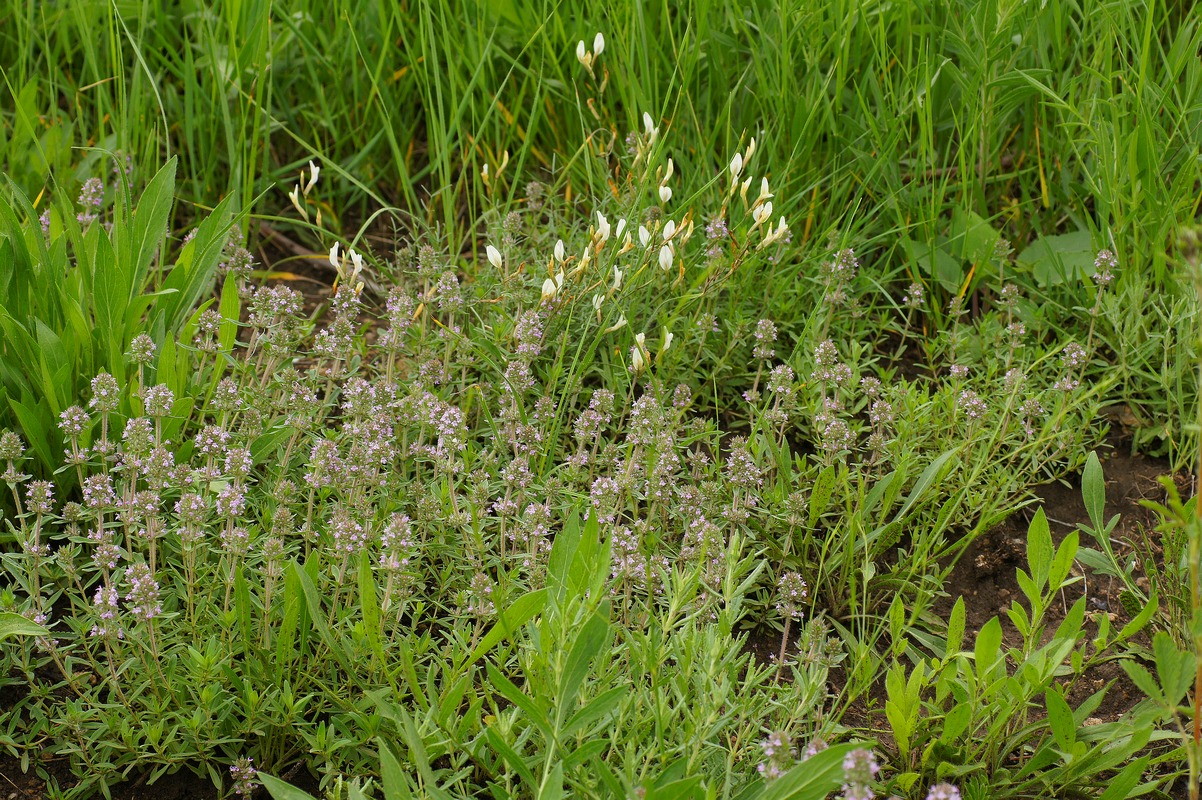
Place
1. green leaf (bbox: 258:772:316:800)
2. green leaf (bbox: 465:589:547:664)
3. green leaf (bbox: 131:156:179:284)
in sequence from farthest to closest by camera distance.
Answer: green leaf (bbox: 131:156:179:284) → green leaf (bbox: 465:589:547:664) → green leaf (bbox: 258:772:316:800)

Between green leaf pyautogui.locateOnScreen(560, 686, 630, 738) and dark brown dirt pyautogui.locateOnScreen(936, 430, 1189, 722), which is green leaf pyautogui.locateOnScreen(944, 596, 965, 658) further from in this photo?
green leaf pyautogui.locateOnScreen(560, 686, 630, 738)

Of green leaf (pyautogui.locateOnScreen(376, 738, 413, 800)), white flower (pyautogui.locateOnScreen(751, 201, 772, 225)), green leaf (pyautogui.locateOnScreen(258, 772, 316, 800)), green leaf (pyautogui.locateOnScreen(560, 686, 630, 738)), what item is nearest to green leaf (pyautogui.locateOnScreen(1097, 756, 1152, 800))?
green leaf (pyautogui.locateOnScreen(560, 686, 630, 738))

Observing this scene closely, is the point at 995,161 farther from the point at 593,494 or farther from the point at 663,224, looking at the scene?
the point at 593,494

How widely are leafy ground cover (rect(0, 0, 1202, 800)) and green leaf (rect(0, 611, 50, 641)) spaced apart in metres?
0.10

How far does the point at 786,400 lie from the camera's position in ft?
10.3

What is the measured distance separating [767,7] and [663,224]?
110cm

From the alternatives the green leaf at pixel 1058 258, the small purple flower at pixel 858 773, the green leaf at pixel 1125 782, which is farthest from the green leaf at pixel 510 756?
the green leaf at pixel 1058 258

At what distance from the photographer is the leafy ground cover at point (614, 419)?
238cm

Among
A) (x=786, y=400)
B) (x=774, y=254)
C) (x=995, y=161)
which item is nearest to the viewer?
(x=786, y=400)

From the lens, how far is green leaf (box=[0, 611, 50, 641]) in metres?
2.29

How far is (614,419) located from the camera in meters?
3.51

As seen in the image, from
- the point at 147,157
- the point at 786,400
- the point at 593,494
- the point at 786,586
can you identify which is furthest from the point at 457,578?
the point at 147,157

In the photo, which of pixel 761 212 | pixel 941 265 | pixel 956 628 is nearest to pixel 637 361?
pixel 761 212

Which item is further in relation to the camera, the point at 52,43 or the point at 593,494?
the point at 52,43
